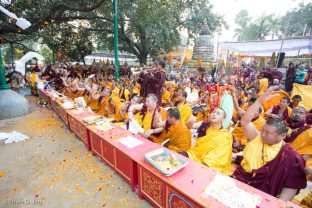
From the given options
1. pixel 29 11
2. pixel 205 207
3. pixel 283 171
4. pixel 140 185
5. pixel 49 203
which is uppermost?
pixel 29 11

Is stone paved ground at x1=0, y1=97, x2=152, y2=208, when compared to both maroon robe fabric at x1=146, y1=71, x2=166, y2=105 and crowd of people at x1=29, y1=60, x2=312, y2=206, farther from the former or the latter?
maroon robe fabric at x1=146, y1=71, x2=166, y2=105

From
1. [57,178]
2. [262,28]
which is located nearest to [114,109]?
[57,178]

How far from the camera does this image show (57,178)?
330cm

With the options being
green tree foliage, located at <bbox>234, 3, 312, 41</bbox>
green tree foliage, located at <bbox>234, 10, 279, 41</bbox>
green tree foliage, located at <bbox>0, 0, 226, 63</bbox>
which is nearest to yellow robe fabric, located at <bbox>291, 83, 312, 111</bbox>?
green tree foliage, located at <bbox>0, 0, 226, 63</bbox>

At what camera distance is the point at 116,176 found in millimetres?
3361

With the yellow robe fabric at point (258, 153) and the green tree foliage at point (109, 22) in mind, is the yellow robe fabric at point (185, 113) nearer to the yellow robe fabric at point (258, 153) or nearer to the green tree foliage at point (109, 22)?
the yellow robe fabric at point (258, 153)

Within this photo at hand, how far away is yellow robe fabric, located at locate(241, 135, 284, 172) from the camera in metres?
2.18

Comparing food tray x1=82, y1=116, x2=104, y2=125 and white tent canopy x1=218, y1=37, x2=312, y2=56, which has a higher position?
white tent canopy x1=218, y1=37, x2=312, y2=56

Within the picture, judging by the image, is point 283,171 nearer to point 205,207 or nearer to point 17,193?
point 205,207

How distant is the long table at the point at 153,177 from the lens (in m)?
1.87

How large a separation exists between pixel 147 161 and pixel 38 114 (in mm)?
6516

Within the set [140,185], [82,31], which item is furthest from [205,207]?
[82,31]

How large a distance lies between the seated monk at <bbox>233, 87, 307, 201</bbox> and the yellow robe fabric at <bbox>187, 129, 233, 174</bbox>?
0.26m

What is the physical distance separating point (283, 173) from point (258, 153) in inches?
13.1
